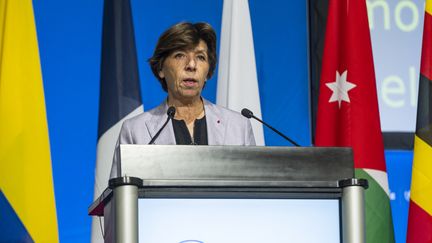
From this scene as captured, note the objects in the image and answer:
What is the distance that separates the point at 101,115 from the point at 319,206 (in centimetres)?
216

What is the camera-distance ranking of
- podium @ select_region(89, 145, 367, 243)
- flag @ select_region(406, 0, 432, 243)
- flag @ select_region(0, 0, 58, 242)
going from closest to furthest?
podium @ select_region(89, 145, 367, 243) → flag @ select_region(0, 0, 58, 242) → flag @ select_region(406, 0, 432, 243)

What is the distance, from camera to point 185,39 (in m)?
2.92

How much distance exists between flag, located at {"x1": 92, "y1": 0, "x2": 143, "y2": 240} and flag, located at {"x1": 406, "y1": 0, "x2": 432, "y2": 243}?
1357 millimetres

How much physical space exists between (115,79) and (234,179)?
211cm

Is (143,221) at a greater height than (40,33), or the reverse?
(40,33)

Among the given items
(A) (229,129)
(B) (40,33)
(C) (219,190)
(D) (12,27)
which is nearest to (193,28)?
(A) (229,129)

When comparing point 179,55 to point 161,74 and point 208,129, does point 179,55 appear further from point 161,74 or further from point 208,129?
point 208,129

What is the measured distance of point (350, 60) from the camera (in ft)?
13.6

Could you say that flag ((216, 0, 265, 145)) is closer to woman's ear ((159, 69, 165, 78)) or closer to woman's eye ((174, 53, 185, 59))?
woman's ear ((159, 69, 165, 78))

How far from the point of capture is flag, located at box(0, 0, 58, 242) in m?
3.63

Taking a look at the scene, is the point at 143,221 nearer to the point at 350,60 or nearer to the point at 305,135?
the point at 350,60

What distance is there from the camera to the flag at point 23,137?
363cm

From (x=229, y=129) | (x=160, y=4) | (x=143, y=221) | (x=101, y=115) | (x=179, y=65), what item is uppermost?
(x=160, y=4)

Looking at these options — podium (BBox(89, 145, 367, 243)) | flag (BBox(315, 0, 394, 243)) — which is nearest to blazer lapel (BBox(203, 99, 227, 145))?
podium (BBox(89, 145, 367, 243))
